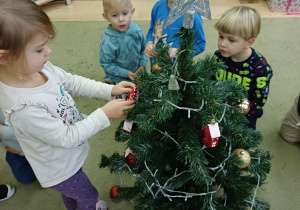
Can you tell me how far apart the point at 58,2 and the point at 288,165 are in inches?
128

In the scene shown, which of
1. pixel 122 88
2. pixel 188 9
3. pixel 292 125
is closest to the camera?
pixel 188 9

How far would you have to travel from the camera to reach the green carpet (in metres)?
1.57

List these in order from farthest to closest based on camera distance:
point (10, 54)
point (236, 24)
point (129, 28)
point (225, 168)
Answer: point (129, 28), point (236, 24), point (225, 168), point (10, 54)

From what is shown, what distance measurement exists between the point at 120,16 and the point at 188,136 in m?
0.99

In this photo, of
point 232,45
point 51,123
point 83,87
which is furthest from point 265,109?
point 51,123

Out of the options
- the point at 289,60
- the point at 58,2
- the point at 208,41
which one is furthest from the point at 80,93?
the point at 58,2

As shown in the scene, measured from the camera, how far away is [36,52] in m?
0.81

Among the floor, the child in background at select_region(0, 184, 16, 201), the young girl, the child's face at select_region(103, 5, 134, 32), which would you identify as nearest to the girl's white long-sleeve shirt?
the young girl

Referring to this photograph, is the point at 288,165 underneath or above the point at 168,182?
underneath

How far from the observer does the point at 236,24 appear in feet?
4.31

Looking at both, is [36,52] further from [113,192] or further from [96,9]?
[96,9]

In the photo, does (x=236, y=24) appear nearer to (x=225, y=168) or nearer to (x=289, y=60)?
(x=225, y=168)

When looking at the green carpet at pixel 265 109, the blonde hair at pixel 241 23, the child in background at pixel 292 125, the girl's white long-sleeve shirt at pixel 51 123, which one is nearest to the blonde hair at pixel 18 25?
the girl's white long-sleeve shirt at pixel 51 123

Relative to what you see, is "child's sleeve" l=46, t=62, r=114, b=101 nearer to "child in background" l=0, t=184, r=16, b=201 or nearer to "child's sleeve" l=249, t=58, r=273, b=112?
"child's sleeve" l=249, t=58, r=273, b=112
